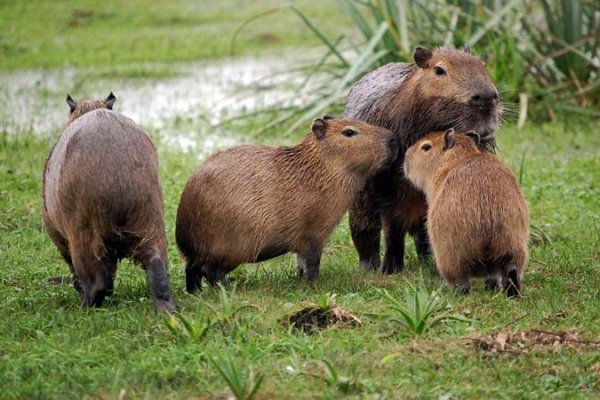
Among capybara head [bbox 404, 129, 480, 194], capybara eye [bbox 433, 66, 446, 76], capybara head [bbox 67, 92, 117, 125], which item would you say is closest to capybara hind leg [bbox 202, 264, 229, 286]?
capybara head [bbox 67, 92, 117, 125]

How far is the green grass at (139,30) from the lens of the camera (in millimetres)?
14576

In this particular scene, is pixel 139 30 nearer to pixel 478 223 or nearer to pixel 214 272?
pixel 214 272

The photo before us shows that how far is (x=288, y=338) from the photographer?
4.98 m

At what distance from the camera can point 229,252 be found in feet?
19.4

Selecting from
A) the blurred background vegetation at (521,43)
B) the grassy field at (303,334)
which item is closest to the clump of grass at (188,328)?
the grassy field at (303,334)

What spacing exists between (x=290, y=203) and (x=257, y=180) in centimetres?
22

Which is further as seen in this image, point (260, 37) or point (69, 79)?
point (260, 37)

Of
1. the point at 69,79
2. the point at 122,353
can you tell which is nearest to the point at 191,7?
the point at 69,79

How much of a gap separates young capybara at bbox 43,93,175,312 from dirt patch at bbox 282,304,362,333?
61cm

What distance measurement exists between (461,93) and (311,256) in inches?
46.5

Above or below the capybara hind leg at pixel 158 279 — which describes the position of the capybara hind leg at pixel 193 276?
below

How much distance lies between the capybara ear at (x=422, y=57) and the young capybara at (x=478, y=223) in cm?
61

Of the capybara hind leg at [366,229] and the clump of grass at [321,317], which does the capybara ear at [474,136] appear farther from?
the clump of grass at [321,317]

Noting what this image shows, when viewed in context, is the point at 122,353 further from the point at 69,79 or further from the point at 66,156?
the point at 69,79
